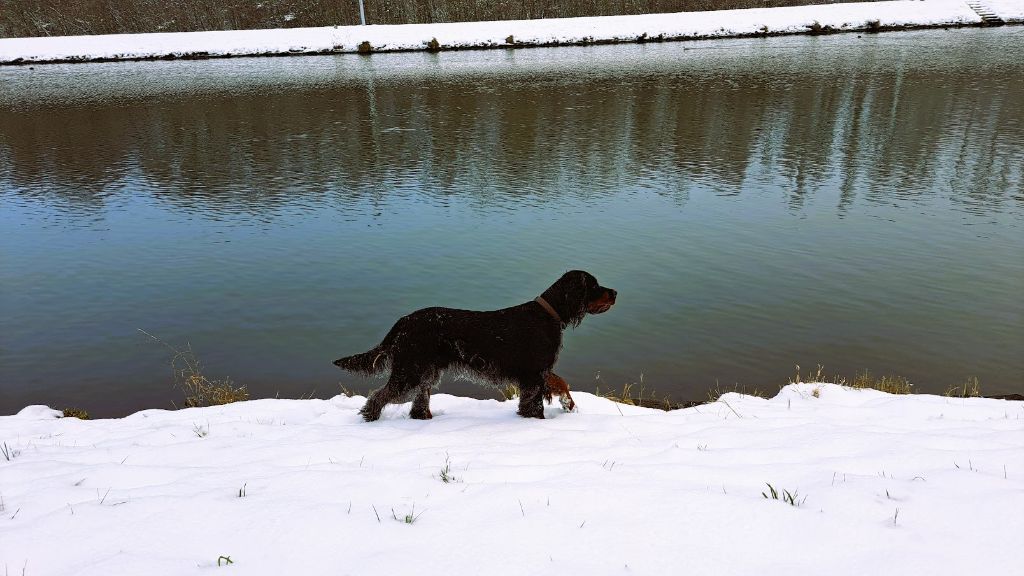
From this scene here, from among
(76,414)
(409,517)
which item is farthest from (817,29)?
(409,517)

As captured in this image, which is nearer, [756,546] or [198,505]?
[756,546]

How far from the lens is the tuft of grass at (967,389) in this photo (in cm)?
833

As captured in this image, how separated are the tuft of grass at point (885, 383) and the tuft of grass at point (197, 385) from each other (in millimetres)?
→ 8433

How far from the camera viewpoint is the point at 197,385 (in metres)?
9.45

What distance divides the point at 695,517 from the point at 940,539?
1255mm

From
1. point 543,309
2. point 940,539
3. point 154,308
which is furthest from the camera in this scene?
point 154,308

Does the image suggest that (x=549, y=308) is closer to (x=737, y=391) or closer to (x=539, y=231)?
(x=737, y=391)

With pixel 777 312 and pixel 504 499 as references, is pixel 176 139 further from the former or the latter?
pixel 504 499

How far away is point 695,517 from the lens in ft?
12.4

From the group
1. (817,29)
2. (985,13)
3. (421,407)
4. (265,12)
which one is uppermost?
(265,12)

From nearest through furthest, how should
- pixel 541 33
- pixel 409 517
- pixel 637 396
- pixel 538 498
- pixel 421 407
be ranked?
pixel 409 517 → pixel 538 498 → pixel 421 407 → pixel 637 396 → pixel 541 33

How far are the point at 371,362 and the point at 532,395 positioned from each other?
1.77m

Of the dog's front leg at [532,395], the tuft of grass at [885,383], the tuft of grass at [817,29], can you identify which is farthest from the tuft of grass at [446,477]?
the tuft of grass at [817,29]

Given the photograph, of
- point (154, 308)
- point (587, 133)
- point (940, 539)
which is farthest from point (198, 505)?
point (587, 133)
